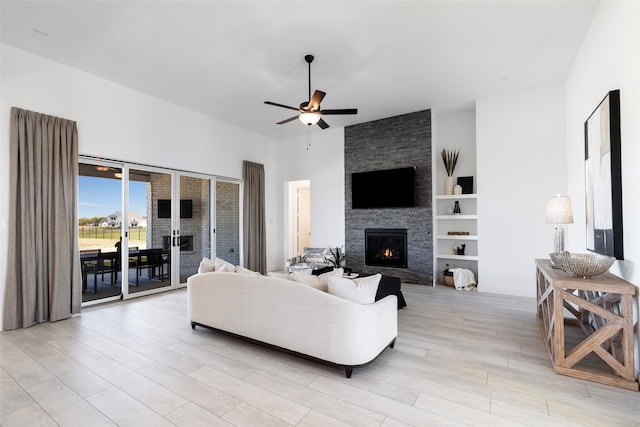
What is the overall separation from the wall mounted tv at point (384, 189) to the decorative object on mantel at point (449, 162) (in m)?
0.66

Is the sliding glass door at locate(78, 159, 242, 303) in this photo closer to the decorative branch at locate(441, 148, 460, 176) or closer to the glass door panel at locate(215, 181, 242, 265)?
the glass door panel at locate(215, 181, 242, 265)

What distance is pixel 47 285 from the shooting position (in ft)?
12.3

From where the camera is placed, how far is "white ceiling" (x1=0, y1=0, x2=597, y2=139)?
2975 millimetres

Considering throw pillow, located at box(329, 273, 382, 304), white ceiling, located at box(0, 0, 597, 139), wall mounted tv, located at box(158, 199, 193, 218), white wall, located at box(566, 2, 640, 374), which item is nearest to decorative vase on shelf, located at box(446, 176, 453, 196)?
white ceiling, located at box(0, 0, 597, 139)

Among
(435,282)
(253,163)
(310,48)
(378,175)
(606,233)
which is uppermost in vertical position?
(310,48)

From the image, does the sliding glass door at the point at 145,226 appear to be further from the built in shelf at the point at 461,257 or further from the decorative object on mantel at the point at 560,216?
the decorative object on mantel at the point at 560,216

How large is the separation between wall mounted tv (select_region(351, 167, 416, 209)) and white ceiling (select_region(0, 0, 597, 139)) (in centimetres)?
156

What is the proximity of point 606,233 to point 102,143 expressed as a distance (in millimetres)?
6189

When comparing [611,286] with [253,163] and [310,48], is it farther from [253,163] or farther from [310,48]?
[253,163]

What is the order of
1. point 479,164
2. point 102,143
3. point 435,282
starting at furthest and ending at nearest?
point 435,282, point 479,164, point 102,143

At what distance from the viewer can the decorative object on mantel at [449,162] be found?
5.76m

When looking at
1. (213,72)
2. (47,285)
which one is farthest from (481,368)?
(47,285)

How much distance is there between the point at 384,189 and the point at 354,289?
4039mm

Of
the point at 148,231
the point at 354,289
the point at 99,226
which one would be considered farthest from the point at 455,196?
the point at 99,226
